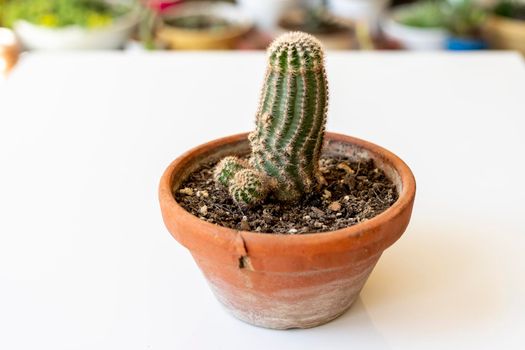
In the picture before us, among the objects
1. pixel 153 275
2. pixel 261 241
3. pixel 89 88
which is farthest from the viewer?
pixel 89 88

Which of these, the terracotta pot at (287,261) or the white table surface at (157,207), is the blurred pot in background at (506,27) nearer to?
the white table surface at (157,207)

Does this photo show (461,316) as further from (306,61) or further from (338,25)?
(338,25)

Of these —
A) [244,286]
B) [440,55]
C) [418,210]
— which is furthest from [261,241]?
[440,55]

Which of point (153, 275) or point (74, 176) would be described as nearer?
point (153, 275)

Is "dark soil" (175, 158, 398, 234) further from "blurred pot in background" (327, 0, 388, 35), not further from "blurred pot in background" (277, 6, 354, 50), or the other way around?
"blurred pot in background" (327, 0, 388, 35)

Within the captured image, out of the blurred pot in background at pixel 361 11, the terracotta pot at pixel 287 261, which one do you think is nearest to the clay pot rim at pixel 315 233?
Answer: the terracotta pot at pixel 287 261

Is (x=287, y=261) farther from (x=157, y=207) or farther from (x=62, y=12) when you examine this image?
(x=62, y=12)

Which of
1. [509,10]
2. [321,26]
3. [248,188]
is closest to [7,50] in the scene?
[321,26]
